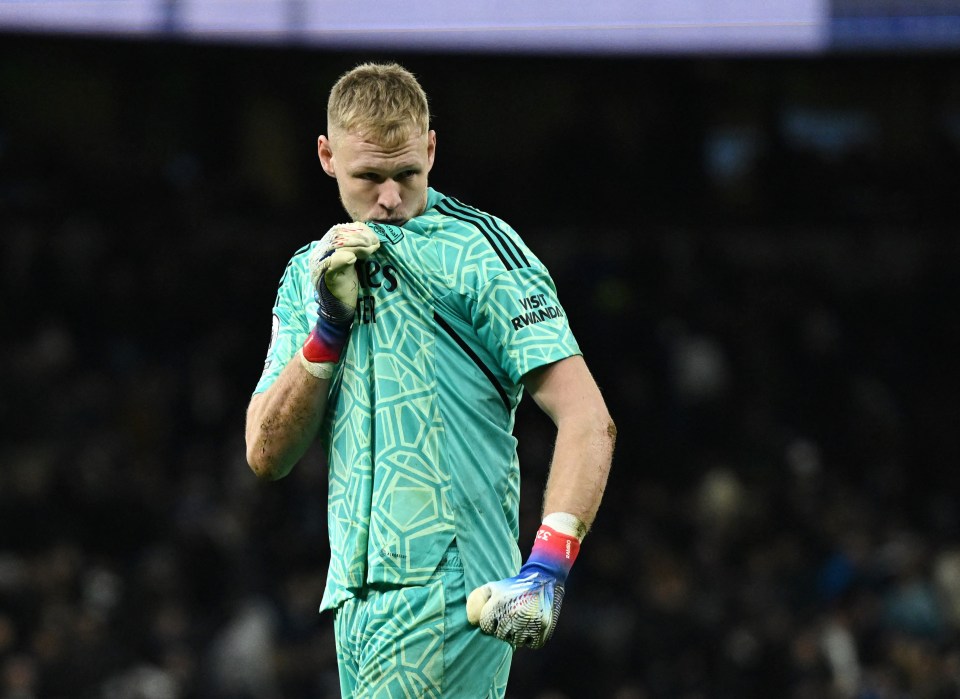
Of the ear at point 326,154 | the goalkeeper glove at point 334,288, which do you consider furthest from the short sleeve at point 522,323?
the ear at point 326,154

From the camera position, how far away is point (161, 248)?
47.9 feet

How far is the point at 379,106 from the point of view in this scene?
315 cm

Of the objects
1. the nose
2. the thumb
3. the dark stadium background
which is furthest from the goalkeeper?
the dark stadium background

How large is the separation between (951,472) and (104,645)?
26.1ft

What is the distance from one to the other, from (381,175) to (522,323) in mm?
442

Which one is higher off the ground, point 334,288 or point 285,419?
point 334,288

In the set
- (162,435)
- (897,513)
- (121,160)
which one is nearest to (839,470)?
(897,513)

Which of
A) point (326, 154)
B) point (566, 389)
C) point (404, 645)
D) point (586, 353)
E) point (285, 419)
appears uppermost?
point (326, 154)

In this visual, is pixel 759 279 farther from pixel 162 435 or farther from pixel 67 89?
pixel 67 89

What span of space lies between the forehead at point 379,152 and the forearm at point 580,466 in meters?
0.65

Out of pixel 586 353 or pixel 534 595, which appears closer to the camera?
pixel 534 595

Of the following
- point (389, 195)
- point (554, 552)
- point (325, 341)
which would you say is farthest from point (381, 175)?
point (554, 552)

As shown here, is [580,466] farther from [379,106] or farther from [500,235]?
[379,106]

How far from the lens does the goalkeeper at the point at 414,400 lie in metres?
3.07
